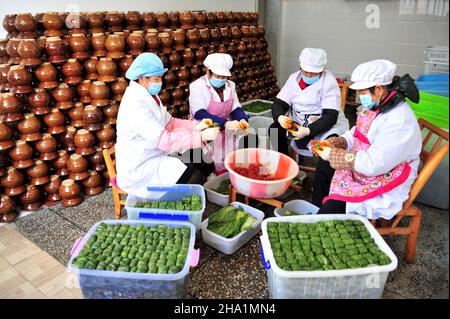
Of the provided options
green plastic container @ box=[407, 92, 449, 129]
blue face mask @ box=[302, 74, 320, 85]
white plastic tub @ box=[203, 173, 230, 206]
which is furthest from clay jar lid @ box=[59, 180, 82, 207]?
green plastic container @ box=[407, 92, 449, 129]

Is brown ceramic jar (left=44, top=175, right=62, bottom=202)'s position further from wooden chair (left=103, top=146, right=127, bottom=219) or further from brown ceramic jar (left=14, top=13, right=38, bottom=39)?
brown ceramic jar (left=14, top=13, right=38, bottom=39)

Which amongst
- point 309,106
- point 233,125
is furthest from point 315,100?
point 233,125

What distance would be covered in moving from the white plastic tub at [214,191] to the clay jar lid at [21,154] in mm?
1311

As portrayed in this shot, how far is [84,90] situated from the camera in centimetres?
268

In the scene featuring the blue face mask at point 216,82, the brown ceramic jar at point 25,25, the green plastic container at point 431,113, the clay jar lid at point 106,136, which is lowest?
the clay jar lid at point 106,136

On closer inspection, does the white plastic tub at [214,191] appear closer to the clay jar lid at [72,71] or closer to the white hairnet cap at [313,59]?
the white hairnet cap at [313,59]

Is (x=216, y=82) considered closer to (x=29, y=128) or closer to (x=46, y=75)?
(x=46, y=75)

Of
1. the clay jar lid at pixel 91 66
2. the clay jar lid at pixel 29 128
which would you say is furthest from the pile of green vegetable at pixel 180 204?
the clay jar lid at pixel 91 66

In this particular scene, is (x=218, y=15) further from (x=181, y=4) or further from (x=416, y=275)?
(x=416, y=275)

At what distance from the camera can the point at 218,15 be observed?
13.3ft

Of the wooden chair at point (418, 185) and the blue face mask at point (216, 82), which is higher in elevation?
the blue face mask at point (216, 82)

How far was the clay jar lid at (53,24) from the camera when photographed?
2463 mm

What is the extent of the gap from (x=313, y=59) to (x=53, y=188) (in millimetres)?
2226

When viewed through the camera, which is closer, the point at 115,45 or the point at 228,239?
the point at 228,239
